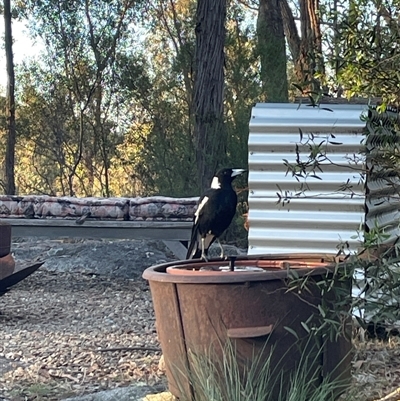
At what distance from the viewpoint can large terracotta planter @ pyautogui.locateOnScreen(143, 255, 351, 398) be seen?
2967 mm

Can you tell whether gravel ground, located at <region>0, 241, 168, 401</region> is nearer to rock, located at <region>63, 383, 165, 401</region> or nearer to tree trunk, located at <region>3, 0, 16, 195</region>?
rock, located at <region>63, 383, 165, 401</region>

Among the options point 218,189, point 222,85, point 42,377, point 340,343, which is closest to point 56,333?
point 42,377

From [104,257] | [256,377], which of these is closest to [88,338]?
[256,377]

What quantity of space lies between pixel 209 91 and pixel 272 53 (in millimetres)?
1991

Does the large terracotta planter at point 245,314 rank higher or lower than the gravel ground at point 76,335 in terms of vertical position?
higher

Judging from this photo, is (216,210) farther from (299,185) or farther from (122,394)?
(122,394)

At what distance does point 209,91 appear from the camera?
9750 millimetres

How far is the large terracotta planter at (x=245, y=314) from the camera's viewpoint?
2.97 m

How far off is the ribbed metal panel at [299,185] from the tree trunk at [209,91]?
15.6 ft

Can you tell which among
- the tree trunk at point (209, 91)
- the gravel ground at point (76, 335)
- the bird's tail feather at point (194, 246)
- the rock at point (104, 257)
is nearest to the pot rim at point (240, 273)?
the gravel ground at point (76, 335)

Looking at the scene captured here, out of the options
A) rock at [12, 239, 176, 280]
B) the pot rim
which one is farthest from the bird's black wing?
rock at [12, 239, 176, 280]

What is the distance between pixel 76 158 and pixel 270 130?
12.7 m

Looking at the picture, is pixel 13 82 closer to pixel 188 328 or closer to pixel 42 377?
pixel 42 377

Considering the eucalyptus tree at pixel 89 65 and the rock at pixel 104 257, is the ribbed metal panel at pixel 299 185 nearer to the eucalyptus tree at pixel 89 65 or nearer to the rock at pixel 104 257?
the rock at pixel 104 257
